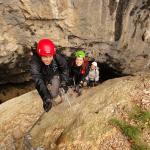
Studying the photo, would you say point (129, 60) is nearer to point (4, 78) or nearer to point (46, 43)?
point (46, 43)

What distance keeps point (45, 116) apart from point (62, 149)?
201 centimetres

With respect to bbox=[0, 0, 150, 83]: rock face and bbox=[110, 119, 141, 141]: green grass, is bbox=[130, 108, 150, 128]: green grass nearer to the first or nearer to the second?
bbox=[110, 119, 141, 141]: green grass

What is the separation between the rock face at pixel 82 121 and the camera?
7.17m

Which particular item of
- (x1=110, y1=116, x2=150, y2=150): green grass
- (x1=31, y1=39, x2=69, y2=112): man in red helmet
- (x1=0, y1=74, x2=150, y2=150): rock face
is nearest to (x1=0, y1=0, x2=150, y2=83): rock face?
(x1=0, y1=74, x2=150, y2=150): rock face

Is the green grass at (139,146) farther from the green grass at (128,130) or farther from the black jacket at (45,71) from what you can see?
the black jacket at (45,71)

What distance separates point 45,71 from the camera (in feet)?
27.0

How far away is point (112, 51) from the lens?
37.1ft

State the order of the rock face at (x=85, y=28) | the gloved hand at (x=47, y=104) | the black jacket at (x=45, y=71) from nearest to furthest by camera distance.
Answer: the black jacket at (x=45, y=71) → the gloved hand at (x=47, y=104) → the rock face at (x=85, y=28)

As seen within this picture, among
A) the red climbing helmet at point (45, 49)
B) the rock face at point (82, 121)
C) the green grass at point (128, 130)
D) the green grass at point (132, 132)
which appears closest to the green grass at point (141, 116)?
the green grass at point (132, 132)

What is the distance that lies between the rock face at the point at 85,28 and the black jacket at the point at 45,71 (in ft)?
10.2

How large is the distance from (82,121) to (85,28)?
173 inches

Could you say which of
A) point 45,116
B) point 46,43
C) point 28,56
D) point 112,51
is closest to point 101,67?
point 112,51

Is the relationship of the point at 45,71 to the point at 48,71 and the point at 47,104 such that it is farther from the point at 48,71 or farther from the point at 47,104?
the point at 47,104

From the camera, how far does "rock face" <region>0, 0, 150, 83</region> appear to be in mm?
10211
